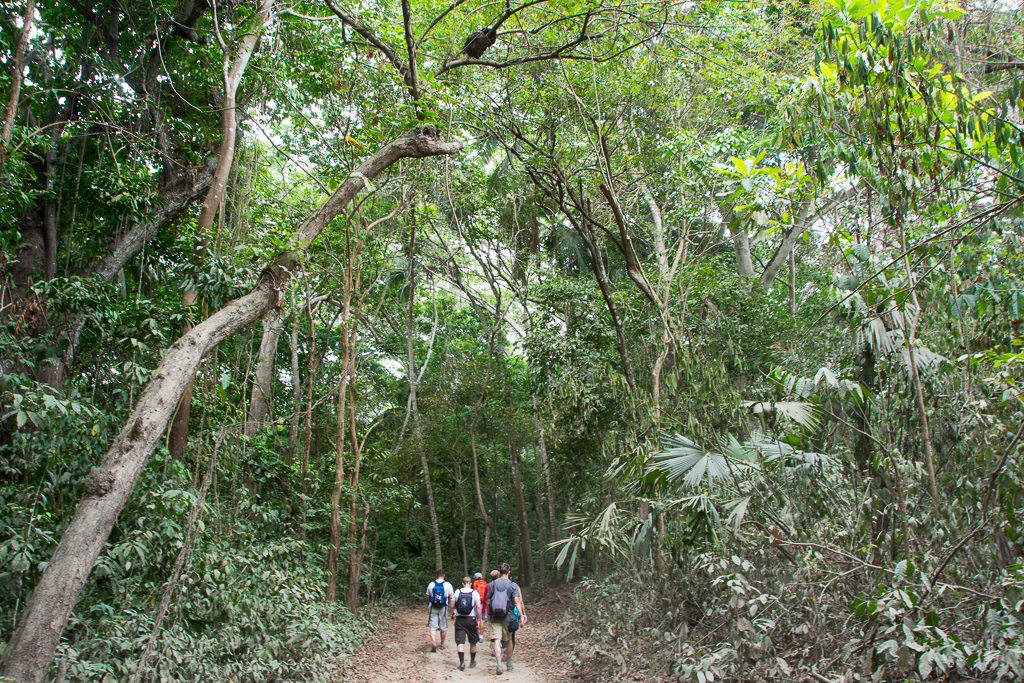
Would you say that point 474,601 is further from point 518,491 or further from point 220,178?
point 518,491

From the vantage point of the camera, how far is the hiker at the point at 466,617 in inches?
310

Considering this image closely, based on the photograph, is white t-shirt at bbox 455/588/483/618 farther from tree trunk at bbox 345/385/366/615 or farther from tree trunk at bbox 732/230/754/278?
tree trunk at bbox 732/230/754/278

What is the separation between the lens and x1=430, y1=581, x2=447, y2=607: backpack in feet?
28.9

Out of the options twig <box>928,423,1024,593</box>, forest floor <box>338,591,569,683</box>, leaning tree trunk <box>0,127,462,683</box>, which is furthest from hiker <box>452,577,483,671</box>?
twig <box>928,423,1024,593</box>

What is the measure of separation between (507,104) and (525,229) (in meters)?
4.66

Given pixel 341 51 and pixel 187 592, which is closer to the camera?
pixel 187 592

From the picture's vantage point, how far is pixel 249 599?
20.8 ft

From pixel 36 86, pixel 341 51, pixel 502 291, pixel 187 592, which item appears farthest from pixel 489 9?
pixel 502 291

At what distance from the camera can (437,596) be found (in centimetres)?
888

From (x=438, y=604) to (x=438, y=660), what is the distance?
28.3 inches

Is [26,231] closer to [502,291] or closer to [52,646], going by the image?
[52,646]

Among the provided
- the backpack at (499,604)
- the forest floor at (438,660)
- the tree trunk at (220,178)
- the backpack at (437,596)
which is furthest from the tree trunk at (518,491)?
the tree trunk at (220,178)

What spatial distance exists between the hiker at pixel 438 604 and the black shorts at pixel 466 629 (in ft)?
2.85

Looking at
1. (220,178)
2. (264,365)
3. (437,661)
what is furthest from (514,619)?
(264,365)
